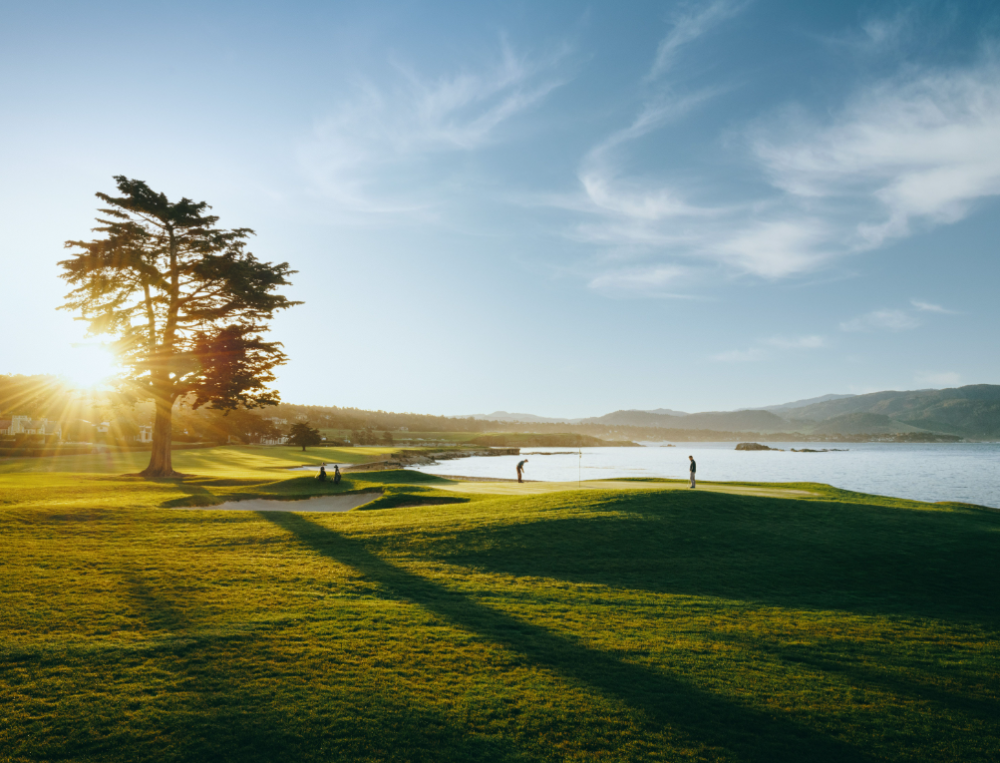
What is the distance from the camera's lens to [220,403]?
33250 mm

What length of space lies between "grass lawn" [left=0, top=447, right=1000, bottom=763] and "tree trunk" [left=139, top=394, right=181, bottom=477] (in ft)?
55.0

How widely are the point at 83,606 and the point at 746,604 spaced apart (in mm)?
12217

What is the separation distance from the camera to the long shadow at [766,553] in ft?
39.4

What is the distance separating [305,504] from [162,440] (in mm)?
14934

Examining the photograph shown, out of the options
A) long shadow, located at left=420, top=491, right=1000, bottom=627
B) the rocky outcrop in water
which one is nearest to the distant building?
the rocky outcrop in water

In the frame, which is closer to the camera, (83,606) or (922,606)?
(83,606)

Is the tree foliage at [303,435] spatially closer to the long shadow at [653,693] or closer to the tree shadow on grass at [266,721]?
the long shadow at [653,693]

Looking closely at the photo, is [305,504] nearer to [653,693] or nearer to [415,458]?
[653,693]

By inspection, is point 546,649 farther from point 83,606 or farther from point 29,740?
point 83,606

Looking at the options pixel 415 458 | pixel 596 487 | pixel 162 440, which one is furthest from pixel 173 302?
pixel 415 458

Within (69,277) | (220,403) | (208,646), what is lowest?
(208,646)

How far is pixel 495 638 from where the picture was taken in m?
8.38

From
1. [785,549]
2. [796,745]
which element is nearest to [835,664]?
[796,745]

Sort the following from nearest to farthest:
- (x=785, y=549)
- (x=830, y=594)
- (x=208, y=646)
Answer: (x=208, y=646) → (x=830, y=594) → (x=785, y=549)
